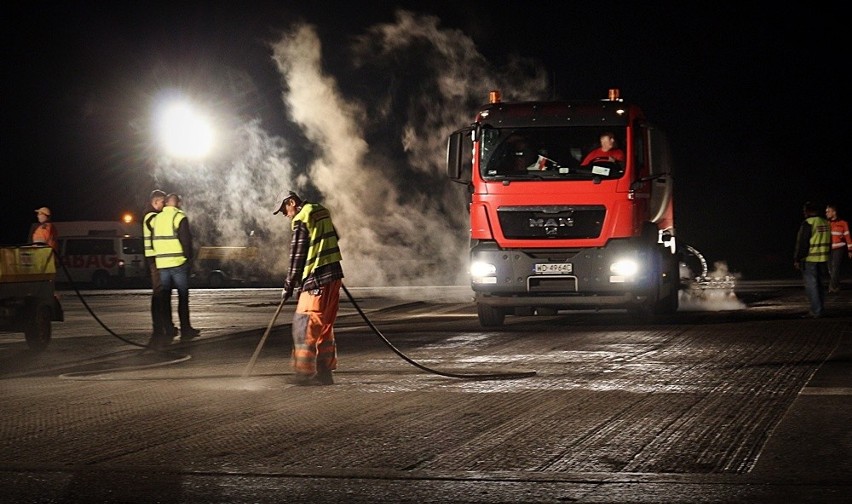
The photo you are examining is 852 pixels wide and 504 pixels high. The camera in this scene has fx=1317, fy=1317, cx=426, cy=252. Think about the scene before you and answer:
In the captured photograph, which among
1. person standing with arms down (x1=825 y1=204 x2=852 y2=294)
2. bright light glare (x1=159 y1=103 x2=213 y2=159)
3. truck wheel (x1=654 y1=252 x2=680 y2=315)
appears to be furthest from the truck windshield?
bright light glare (x1=159 y1=103 x2=213 y2=159)

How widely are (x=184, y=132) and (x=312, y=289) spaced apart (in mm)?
28519

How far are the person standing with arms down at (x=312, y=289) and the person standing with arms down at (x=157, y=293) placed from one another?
19.3 ft

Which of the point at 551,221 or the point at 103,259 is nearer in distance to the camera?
the point at 551,221

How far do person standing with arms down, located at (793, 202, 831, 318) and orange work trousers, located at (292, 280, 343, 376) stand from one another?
32.9 ft

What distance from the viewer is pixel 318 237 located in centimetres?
1196

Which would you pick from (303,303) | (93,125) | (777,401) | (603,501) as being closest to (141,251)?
(93,125)

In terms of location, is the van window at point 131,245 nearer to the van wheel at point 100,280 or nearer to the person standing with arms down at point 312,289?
the van wheel at point 100,280

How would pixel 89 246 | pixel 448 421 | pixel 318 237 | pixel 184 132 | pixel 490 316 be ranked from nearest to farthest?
pixel 448 421 < pixel 318 237 < pixel 490 316 < pixel 184 132 < pixel 89 246

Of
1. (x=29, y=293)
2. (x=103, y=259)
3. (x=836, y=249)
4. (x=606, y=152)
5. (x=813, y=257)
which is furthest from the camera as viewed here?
(x=103, y=259)

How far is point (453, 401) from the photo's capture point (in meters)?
10.4

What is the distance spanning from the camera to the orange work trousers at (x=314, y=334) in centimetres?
1161

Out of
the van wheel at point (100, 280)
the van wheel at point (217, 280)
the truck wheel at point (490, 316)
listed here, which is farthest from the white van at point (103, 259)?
the truck wheel at point (490, 316)

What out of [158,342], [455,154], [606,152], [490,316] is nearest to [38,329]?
[158,342]

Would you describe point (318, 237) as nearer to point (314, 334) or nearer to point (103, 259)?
point (314, 334)
